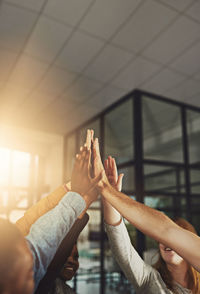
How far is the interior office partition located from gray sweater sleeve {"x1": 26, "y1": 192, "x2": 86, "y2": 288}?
10.1 feet

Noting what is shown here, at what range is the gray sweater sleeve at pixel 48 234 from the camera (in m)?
0.50

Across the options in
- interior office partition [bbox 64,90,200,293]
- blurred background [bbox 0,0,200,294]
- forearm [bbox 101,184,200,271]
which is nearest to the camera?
forearm [bbox 101,184,200,271]

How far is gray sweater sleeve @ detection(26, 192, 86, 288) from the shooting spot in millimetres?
503

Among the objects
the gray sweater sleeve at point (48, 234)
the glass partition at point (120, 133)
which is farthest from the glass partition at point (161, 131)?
the gray sweater sleeve at point (48, 234)

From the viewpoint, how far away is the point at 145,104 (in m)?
3.94

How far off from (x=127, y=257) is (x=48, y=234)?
1.86ft

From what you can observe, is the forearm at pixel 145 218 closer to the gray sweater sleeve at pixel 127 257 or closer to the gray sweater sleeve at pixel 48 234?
the gray sweater sleeve at pixel 48 234

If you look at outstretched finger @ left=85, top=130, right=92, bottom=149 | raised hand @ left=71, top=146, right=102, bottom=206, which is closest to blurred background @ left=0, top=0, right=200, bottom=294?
outstretched finger @ left=85, top=130, right=92, bottom=149

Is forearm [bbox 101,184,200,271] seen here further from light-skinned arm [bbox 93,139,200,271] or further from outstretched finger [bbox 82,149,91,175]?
outstretched finger [bbox 82,149,91,175]

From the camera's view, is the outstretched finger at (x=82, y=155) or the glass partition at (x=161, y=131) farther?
the glass partition at (x=161, y=131)

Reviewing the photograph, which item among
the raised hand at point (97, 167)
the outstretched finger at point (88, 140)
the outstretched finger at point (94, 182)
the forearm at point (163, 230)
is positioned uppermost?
the outstretched finger at point (88, 140)

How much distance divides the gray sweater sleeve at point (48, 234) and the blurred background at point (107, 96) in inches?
82.0

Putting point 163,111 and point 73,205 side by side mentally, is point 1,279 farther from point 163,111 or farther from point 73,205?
point 163,111

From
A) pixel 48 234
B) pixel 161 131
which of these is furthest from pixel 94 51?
pixel 48 234
